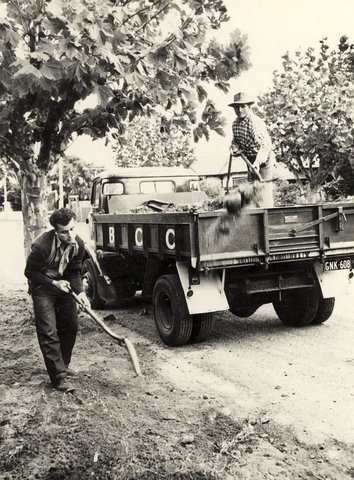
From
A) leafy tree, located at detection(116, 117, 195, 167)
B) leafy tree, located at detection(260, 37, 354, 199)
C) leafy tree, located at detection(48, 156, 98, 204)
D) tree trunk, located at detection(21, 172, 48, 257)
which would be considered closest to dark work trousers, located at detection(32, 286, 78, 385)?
tree trunk, located at detection(21, 172, 48, 257)

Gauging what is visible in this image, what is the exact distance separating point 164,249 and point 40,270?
1.78 meters

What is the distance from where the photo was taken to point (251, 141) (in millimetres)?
7312

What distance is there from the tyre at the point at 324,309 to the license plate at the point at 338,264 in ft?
1.69

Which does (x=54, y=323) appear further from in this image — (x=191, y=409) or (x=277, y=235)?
(x=277, y=235)

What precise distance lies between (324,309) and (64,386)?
3.74 meters

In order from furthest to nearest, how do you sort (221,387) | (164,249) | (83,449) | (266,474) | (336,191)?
(336,191), (164,249), (221,387), (83,449), (266,474)

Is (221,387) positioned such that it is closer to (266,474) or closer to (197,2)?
(266,474)

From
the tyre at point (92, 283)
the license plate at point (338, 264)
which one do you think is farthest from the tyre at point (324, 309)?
the tyre at point (92, 283)

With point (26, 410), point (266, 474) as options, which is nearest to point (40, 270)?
point (26, 410)

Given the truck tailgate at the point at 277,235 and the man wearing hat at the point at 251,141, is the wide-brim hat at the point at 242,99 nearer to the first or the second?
the man wearing hat at the point at 251,141

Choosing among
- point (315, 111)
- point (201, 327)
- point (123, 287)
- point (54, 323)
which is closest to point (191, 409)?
point (54, 323)

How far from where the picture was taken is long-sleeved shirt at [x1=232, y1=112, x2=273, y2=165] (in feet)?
24.0

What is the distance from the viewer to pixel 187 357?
6.63 metres

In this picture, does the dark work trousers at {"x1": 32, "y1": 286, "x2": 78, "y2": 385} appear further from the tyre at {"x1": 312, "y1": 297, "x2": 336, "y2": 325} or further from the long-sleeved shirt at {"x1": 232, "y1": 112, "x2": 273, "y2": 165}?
the tyre at {"x1": 312, "y1": 297, "x2": 336, "y2": 325}
